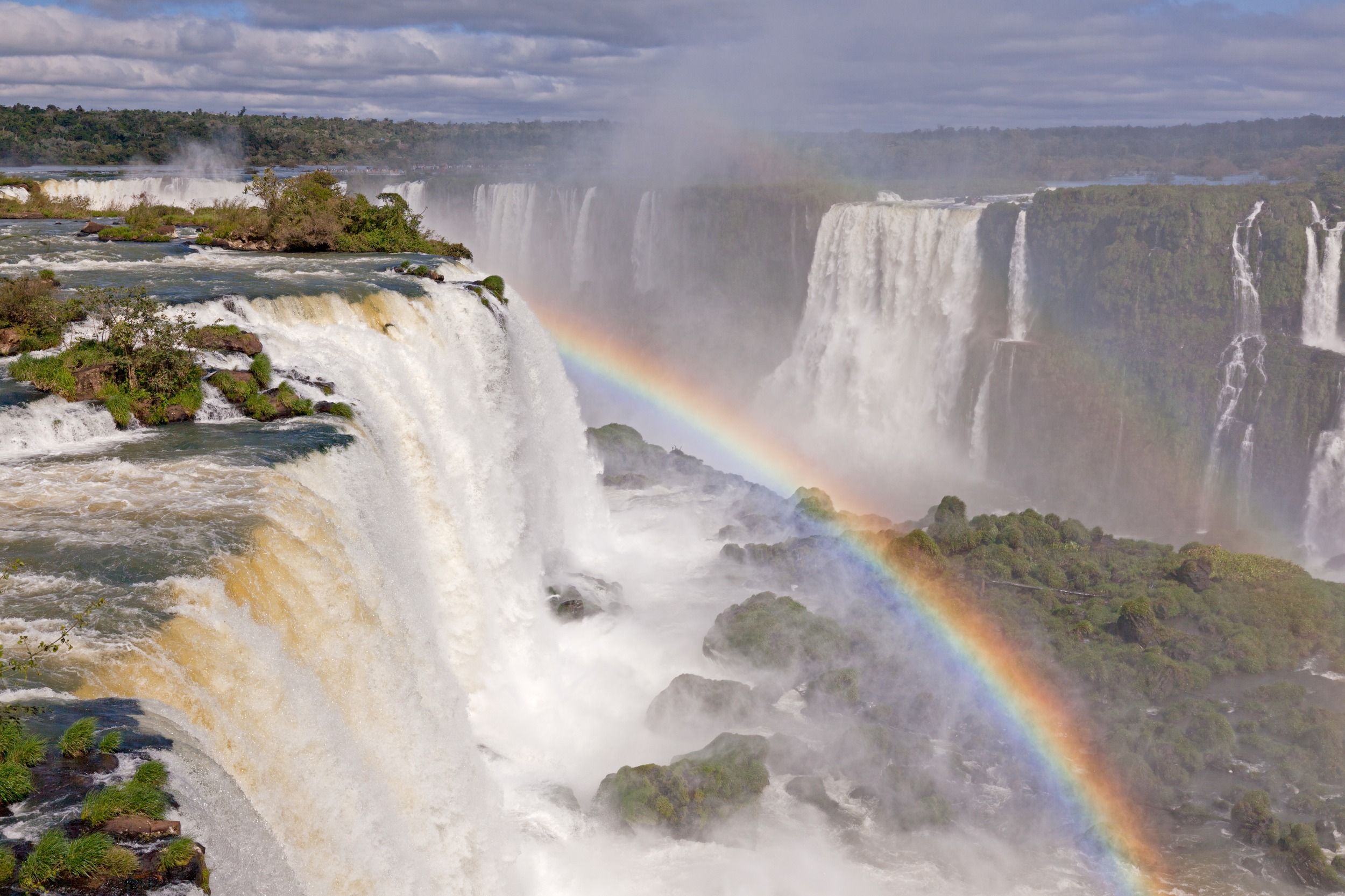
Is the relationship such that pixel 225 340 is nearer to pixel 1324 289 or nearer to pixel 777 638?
pixel 777 638

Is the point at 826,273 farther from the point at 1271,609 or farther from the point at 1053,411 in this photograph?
the point at 1271,609

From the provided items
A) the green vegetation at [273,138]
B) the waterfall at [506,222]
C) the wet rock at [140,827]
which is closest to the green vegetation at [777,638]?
the wet rock at [140,827]

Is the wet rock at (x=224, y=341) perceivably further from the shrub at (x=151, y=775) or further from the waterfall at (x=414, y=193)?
the waterfall at (x=414, y=193)

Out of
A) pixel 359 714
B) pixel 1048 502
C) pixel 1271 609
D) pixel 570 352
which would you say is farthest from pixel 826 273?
pixel 359 714

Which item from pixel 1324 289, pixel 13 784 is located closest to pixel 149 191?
pixel 13 784

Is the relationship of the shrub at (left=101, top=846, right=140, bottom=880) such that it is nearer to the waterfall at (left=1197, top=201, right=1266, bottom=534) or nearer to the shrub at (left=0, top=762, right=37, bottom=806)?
the shrub at (left=0, top=762, right=37, bottom=806)

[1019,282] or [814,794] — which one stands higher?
[1019,282]
